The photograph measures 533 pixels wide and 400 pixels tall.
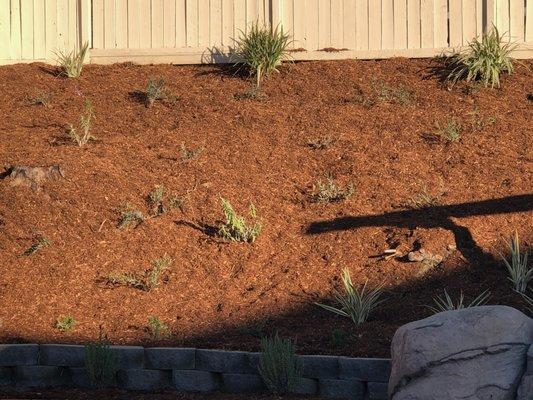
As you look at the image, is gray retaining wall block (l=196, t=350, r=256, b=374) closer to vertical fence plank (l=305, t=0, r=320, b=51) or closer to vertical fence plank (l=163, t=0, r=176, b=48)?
vertical fence plank (l=305, t=0, r=320, b=51)

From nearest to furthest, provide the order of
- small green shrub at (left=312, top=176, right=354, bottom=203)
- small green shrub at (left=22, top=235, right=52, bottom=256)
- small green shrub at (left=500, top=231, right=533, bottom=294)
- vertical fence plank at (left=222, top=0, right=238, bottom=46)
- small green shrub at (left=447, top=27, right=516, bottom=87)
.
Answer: small green shrub at (left=500, top=231, right=533, bottom=294)
small green shrub at (left=22, top=235, right=52, bottom=256)
small green shrub at (left=312, top=176, right=354, bottom=203)
small green shrub at (left=447, top=27, right=516, bottom=87)
vertical fence plank at (left=222, top=0, right=238, bottom=46)

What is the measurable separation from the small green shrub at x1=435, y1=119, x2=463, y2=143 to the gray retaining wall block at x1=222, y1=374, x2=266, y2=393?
4.16 metres

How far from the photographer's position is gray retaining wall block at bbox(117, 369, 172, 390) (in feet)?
21.6

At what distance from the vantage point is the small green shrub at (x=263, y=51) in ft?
37.2

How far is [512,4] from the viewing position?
11492 mm

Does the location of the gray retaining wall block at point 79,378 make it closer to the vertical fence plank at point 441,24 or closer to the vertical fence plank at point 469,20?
the vertical fence plank at point 441,24

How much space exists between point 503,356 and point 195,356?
2.21 metres

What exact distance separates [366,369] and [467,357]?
3.50ft

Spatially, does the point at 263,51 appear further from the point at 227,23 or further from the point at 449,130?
the point at 449,130

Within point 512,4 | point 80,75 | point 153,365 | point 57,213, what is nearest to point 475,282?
point 153,365

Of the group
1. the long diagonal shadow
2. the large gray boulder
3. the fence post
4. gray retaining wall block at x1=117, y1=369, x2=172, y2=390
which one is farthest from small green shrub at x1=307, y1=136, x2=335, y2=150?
the large gray boulder

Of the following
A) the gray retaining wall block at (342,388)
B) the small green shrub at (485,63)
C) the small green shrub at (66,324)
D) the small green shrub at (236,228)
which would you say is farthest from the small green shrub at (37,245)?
the small green shrub at (485,63)

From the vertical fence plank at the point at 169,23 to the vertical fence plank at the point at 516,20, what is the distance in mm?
4266

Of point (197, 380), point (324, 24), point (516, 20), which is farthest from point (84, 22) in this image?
point (197, 380)
